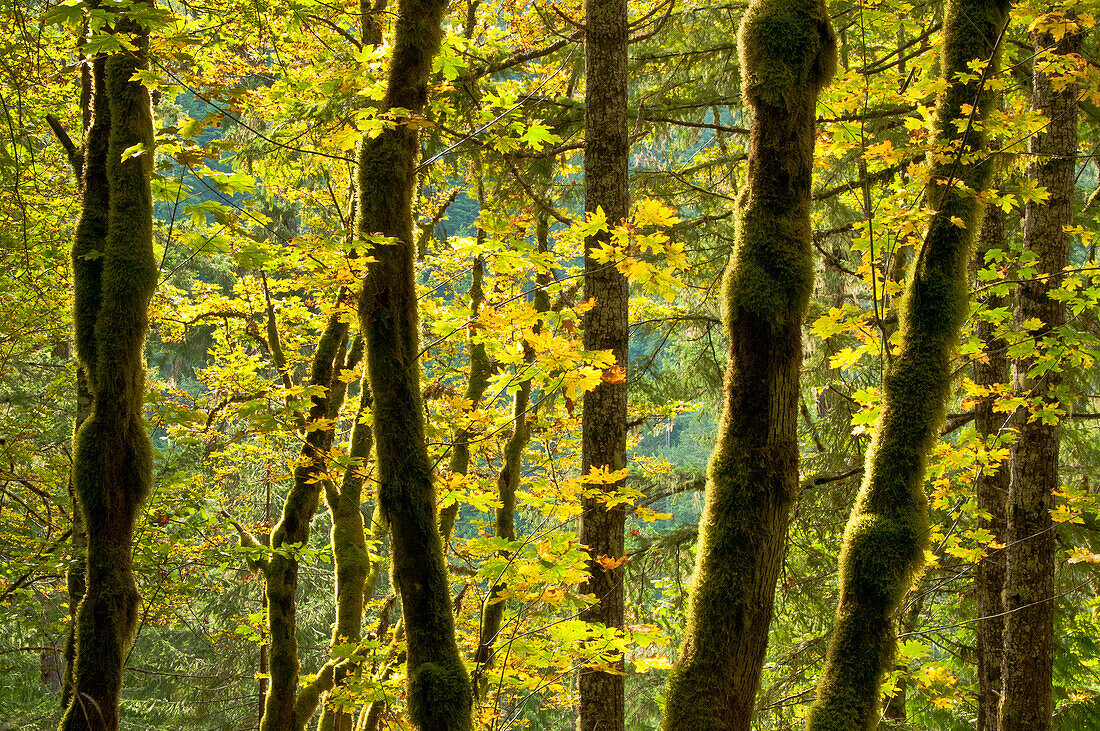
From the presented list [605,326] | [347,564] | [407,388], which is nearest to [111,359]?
[407,388]

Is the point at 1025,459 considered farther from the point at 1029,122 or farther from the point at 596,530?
the point at 596,530

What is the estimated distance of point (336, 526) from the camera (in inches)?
249

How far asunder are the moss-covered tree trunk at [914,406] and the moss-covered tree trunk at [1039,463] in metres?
2.48

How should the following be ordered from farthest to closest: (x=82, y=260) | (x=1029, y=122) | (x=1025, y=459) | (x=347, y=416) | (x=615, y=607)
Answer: (x=347, y=416)
(x=1025, y=459)
(x=615, y=607)
(x=1029, y=122)
(x=82, y=260)

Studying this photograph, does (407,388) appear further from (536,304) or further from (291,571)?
(291,571)

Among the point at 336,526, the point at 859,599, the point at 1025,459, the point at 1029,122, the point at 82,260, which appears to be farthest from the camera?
the point at 336,526

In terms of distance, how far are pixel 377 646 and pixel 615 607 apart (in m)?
2.02

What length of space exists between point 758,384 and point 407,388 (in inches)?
53.8

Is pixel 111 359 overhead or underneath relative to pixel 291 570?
overhead

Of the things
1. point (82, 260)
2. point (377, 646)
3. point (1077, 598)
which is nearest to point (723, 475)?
point (82, 260)

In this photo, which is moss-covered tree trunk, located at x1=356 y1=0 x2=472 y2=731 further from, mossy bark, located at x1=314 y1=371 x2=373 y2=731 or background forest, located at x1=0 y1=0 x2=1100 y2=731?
mossy bark, located at x1=314 y1=371 x2=373 y2=731

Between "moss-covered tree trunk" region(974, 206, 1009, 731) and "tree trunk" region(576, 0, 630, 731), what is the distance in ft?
10.3

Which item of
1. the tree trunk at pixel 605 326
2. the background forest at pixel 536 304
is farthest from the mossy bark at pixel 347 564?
the tree trunk at pixel 605 326

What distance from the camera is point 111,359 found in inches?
119
